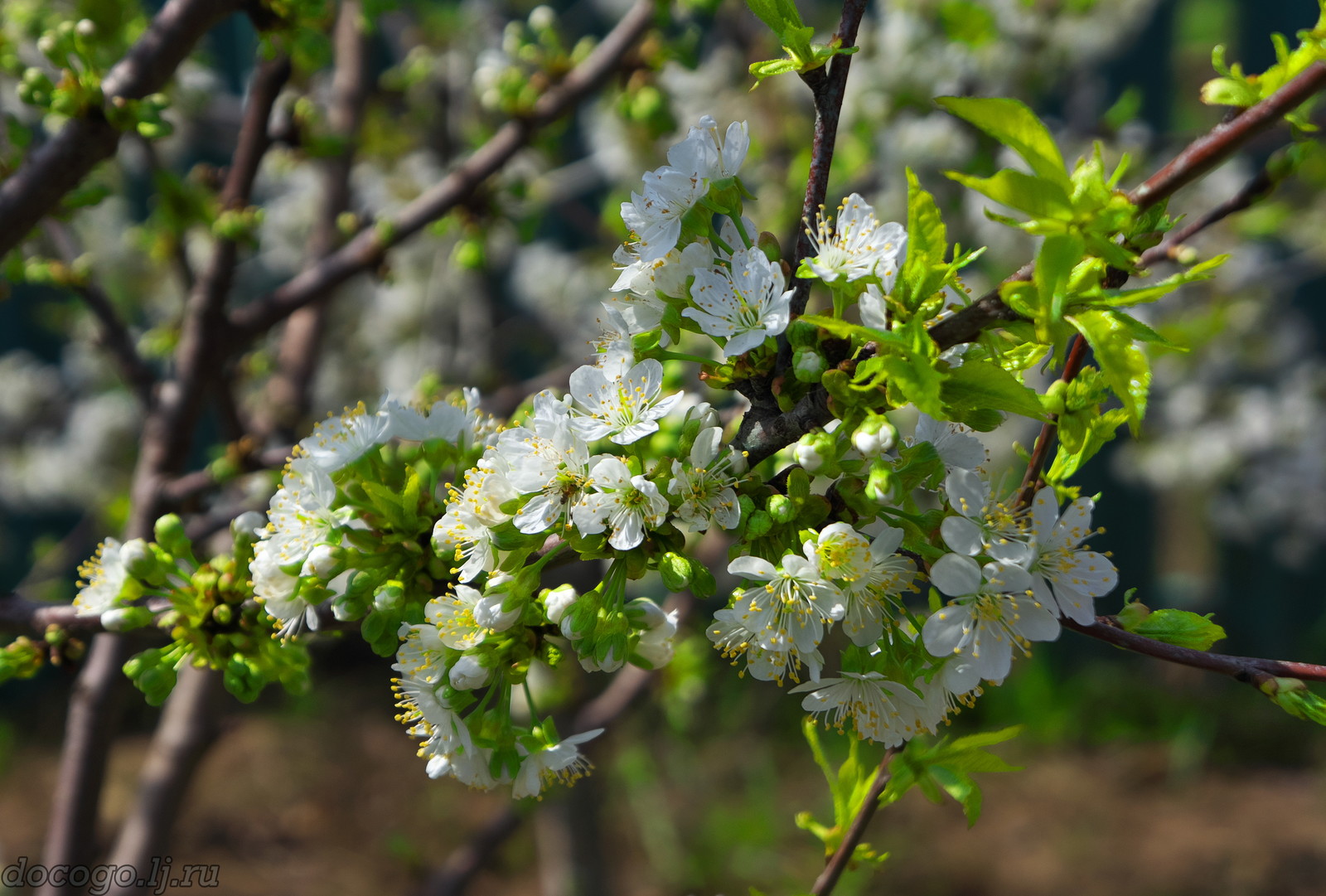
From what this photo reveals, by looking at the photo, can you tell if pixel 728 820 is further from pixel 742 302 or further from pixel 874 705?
pixel 742 302

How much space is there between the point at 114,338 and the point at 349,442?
1.45 metres

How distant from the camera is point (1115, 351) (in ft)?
2.55

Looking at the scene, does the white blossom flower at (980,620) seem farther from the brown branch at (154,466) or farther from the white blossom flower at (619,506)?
the brown branch at (154,466)

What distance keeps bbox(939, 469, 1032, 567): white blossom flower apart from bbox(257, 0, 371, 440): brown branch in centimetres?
239

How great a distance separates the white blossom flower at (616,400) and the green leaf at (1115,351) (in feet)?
1.40

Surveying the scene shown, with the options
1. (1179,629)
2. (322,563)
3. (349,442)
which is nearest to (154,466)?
(349,442)

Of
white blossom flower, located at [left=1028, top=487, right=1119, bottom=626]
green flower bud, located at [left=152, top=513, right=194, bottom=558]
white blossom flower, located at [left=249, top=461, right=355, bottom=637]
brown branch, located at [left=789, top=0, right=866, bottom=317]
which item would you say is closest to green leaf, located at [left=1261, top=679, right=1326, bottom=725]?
white blossom flower, located at [left=1028, top=487, right=1119, bottom=626]

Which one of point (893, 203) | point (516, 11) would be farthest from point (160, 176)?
point (516, 11)

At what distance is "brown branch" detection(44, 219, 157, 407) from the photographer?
2.14 meters

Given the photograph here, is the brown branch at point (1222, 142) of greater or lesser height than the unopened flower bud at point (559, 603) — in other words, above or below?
above

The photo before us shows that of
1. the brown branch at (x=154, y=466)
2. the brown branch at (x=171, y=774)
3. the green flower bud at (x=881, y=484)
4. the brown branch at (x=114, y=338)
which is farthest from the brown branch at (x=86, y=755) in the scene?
the green flower bud at (x=881, y=484)

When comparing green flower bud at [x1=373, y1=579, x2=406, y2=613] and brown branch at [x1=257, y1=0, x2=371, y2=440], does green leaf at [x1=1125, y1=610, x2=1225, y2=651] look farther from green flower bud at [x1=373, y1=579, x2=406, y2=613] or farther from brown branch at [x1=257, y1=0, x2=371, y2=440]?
brown branch at [x1=257, y1=0, x2=371, y2=440]

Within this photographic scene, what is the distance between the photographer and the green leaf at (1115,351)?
2.55ft

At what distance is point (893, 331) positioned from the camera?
837mm
